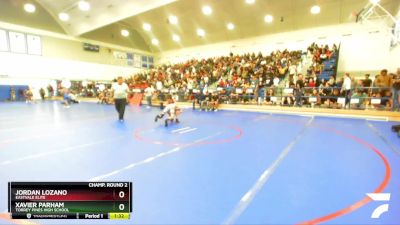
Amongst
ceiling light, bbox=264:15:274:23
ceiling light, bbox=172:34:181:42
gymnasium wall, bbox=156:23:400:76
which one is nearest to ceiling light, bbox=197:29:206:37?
ceiling light, bbox=172:34:181:42

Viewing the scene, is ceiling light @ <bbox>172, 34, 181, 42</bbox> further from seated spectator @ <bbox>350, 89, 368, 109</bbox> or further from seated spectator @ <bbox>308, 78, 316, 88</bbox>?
seated spectator @ <bbox>350, 89, 368, 109</bbox>

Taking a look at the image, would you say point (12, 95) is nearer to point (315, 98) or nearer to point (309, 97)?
point (309, 97)

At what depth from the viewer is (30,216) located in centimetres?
213

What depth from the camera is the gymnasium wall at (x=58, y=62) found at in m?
19.5

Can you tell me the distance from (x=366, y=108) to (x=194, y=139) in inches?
363

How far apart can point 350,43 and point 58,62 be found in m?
26.0

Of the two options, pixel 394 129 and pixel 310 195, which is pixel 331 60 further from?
pixel 310 195

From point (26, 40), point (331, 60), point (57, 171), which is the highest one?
point (26, 40)

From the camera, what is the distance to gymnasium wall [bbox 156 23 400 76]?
53.2 ft

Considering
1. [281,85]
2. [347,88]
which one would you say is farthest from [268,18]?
[347,88]

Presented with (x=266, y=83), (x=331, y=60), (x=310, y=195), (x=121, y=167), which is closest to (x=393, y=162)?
(x=310, y=195)
